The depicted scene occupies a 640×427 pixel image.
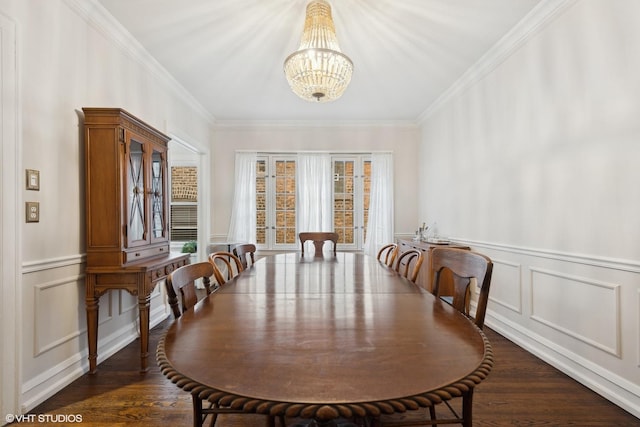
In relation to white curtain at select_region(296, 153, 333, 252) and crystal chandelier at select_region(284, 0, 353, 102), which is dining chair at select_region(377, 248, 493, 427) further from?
white curtain at select_region(296, 153, 333, 252)

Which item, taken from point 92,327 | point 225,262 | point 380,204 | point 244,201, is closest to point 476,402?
point 225,262

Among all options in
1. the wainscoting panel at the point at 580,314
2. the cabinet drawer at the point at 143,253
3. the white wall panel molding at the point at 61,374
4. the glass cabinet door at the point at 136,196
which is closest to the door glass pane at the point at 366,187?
the wainscoting panel at the point at 580,314

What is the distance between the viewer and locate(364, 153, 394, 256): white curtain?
551cm

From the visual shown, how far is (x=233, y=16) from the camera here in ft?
8.79

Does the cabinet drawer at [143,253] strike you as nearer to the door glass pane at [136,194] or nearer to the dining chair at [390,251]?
the door glass pane at [136,194]

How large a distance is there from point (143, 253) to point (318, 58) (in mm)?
2081

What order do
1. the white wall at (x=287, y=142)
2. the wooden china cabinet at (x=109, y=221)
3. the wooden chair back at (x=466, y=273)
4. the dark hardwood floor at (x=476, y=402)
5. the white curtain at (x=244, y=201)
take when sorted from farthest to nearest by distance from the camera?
the white wall at (x=287, y=142) < the white curtain at (x=244, y=201) < the wooden china cabinet at (x=109, y=221) < the dark hardwood floor at (x=476, y=402) < the wooden chair back at (x=466, y=273)

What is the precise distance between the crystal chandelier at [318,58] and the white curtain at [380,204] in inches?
124

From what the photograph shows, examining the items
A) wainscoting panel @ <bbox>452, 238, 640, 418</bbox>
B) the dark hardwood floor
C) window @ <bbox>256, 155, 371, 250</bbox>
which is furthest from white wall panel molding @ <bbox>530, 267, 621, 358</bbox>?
window @ <bbox>256, 155, 371, 250</bbox>

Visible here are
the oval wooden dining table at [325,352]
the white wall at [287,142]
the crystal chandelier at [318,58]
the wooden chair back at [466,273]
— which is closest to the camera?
the oval wooden dining table at [325,352]

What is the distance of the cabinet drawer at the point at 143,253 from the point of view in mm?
2541

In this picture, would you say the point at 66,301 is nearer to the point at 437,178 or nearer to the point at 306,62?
the point at 306,62

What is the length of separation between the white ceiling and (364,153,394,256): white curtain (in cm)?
123

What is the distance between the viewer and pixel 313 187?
554 cm
